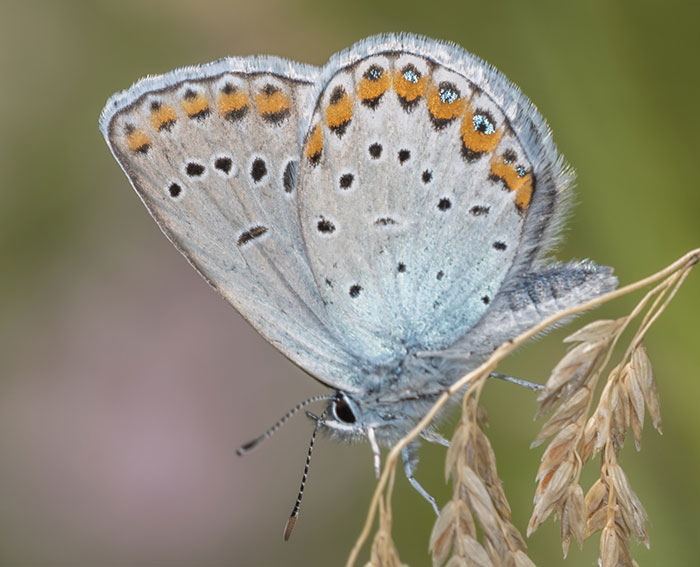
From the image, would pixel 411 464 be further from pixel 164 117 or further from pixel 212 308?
pixel 212 308

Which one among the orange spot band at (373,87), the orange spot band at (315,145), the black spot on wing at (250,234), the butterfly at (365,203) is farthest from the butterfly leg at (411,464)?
the orange spot band at (373,87)

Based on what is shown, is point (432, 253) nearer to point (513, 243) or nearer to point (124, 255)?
point (513, 243)

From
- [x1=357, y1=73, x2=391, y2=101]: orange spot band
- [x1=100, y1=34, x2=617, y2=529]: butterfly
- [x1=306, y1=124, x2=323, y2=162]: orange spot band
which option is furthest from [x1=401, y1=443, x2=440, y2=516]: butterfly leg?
[x1=357, y1=73, x2=391, y2=101]: orange spot band

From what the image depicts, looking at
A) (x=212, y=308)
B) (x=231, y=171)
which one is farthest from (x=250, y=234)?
(x=212, y=308)

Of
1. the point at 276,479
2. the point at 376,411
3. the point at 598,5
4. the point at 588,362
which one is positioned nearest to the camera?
the point at 588,362

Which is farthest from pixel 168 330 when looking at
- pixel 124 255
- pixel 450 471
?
pixel 450 471

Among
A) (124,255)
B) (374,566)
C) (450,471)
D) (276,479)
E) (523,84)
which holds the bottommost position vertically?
(276,479)

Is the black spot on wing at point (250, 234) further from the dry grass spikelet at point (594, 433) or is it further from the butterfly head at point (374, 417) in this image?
the dry grass spikelet at point (594, 433)
